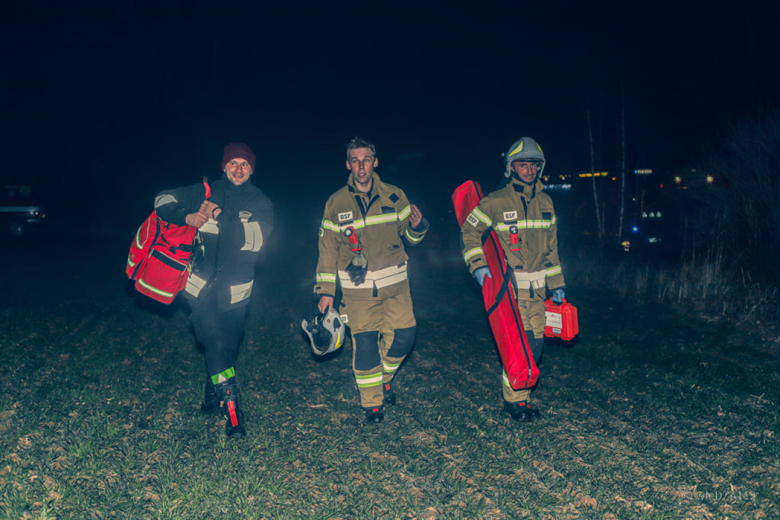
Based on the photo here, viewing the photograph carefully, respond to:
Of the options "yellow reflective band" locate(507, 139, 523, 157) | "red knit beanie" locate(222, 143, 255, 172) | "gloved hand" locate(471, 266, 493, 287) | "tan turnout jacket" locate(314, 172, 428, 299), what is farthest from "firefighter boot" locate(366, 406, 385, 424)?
"yellow reflective band" locate(507, 139, 523, 157)

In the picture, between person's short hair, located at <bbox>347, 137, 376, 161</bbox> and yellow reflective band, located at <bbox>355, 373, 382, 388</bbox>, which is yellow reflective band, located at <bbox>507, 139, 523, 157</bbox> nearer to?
person's short hair, located at <bbox>347, 137, 376, 161</bbox>

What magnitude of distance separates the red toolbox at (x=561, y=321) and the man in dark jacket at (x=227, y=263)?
262 cm

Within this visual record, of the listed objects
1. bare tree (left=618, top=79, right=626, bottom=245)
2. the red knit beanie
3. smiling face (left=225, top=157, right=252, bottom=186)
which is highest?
the red knit beanie

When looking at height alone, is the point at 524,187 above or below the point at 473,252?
above

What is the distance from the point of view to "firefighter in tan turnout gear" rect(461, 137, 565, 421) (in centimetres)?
459

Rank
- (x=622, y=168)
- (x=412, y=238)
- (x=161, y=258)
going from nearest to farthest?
(x=161, y=258), (x=412, y=238), (x=622, y=168)

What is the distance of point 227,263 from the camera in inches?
168

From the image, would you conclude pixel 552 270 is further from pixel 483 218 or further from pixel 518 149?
pixel 518 149

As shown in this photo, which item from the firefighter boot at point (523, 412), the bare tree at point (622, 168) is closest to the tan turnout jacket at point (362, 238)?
the firefighter boot at point (523, 412)

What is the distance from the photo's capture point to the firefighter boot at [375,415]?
4.58 m

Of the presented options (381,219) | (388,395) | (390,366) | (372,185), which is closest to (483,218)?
(381,219)

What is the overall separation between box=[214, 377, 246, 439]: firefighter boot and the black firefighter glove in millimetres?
1393

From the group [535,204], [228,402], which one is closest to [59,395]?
[228,402]

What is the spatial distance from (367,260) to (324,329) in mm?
720
